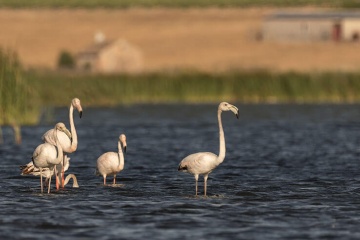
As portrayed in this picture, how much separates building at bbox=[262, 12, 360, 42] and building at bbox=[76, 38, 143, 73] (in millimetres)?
18302

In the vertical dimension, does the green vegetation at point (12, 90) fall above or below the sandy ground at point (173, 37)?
below

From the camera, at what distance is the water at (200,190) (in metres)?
15.9

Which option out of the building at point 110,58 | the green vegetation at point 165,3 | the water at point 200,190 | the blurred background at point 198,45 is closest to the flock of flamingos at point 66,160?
the water at point 200,190

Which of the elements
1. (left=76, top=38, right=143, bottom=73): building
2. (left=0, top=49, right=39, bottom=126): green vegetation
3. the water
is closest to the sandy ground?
(left=76, top=38, right=143, bottom=73): building

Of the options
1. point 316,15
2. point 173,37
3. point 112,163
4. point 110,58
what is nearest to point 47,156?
point 112,163

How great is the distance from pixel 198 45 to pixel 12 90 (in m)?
76.9

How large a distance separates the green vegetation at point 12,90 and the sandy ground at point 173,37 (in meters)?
60.8

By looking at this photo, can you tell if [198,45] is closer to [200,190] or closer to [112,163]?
[112,163]

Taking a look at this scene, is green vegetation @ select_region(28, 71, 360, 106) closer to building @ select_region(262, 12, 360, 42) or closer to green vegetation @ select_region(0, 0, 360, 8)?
building @ select_region(262, 12, 360, 42)

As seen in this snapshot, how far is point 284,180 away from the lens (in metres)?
22.2

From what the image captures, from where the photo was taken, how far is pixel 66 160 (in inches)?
827

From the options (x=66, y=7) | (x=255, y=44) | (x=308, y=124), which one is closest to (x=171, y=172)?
(x=308, y=124)

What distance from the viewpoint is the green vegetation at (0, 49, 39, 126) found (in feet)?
97.5

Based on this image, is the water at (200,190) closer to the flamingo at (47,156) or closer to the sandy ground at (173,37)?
the flamingo at (47,156)
